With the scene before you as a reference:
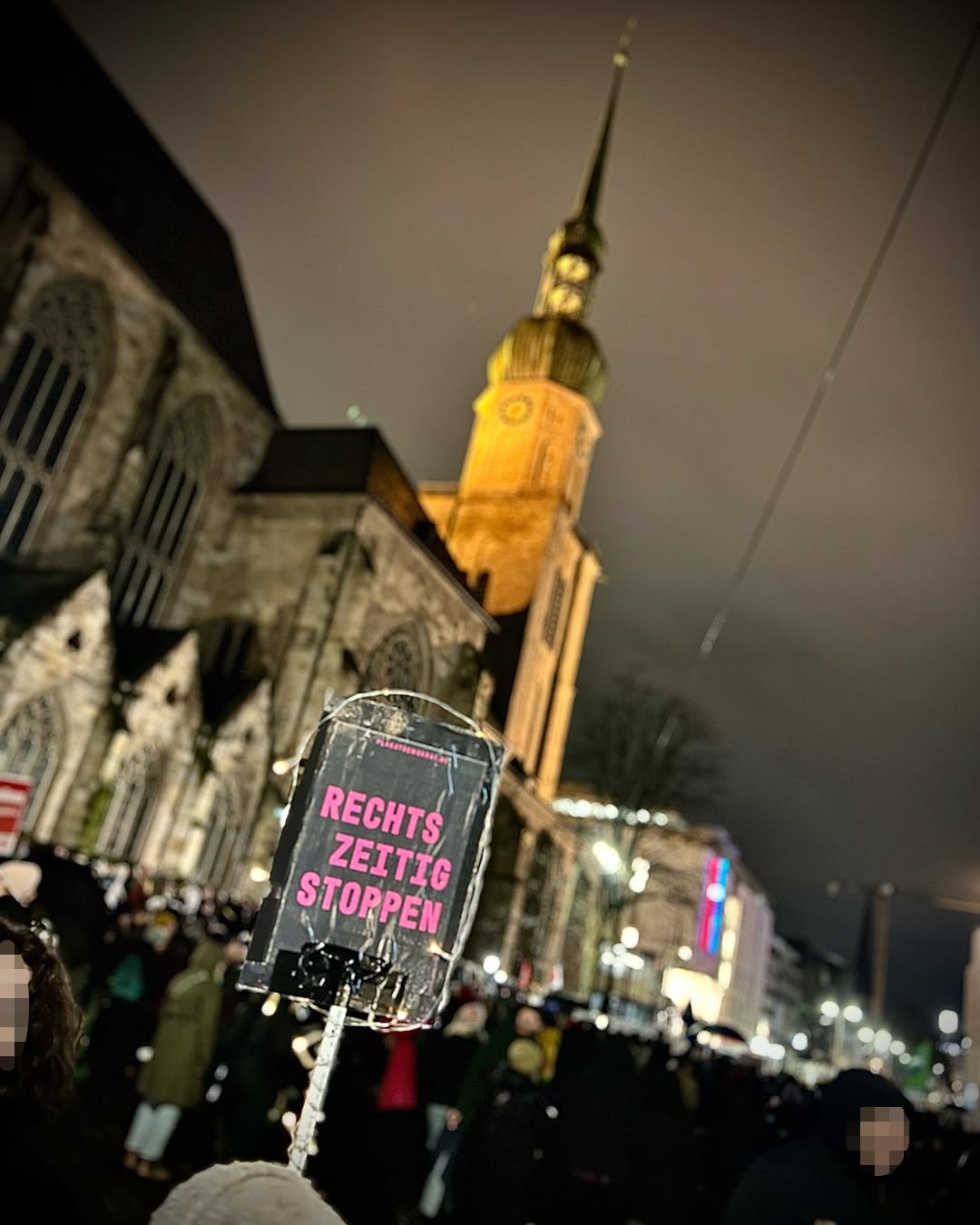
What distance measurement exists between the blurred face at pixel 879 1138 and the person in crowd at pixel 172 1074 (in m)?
5.43

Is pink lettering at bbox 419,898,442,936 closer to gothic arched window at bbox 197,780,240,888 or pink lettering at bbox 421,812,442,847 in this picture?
pink lettering at bbox 421,812,442,847

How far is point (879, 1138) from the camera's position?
3.15m

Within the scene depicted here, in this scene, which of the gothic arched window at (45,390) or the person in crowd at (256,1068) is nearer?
the person in crowd at (256,1068)

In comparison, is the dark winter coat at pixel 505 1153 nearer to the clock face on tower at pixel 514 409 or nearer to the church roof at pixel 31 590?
the church roof at pixel 31 590

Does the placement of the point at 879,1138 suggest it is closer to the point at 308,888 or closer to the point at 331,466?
the point at 308,888

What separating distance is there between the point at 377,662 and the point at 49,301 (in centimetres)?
1265

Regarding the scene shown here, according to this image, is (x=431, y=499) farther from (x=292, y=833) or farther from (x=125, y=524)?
(x=292, y=833)

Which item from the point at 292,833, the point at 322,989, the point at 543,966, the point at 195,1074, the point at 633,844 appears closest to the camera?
the point at 322,989

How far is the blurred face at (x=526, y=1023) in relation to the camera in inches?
277

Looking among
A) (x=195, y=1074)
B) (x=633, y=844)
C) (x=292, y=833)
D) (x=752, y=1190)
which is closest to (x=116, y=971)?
(x=195, y=1074)

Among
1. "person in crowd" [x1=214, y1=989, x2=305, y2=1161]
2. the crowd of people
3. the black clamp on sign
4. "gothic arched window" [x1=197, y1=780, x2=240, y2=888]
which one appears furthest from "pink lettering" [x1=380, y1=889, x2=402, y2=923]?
"gothic arched window" [x1=197, y1=780, x2=240, y2=888]

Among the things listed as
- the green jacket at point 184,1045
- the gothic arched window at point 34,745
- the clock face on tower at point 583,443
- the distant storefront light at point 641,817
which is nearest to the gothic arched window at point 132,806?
the gothic arched window at point 34,745

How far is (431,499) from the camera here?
46.6 m

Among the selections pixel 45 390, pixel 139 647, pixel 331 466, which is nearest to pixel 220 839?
pixel 139 647
